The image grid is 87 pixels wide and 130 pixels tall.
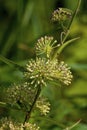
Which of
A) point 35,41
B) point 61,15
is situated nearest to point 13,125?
point 61,15

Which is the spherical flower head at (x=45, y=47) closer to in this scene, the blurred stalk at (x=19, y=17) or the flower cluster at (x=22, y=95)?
the flower cluster at (x=22, y=95)

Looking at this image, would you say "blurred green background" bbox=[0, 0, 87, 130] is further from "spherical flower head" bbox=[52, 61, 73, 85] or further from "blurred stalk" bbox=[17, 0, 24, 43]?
"spherical flower head" bbox=[52, 61, 73, 85]

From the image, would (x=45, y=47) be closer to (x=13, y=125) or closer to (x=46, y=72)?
(x=46, y=72)

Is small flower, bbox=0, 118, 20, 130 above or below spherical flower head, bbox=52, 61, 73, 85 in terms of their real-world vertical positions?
below

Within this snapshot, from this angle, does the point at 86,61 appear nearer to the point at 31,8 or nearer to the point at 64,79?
the point at 31,8

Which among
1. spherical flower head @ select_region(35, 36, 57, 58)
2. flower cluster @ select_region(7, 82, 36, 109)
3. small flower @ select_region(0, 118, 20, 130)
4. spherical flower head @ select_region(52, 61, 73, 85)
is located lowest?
small flower @ select_region(0, 118, 20, 130)

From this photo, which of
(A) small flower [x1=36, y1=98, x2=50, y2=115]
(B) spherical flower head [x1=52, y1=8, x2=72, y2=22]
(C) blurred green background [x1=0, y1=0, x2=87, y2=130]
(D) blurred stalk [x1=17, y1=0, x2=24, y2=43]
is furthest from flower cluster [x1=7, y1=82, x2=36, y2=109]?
(D) blurred stalk [x1=17, y1=0, x2=24, y2=43]
